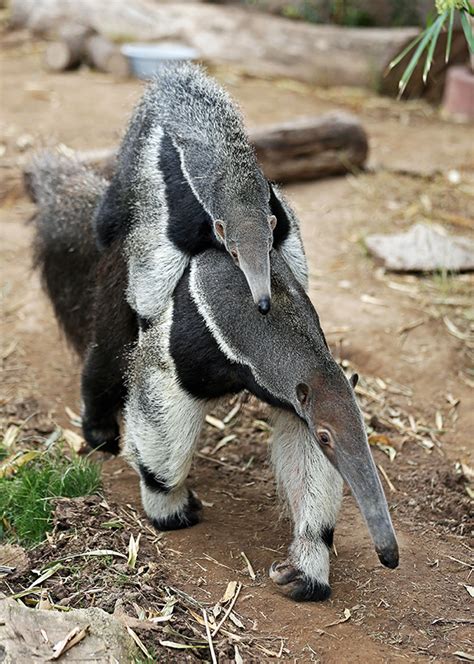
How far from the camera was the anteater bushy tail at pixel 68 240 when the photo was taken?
21.2ft

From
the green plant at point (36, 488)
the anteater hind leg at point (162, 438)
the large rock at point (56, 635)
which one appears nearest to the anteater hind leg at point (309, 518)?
the anteater hind leg at point (162, 438)

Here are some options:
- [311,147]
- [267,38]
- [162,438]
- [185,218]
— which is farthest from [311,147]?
[162,438]

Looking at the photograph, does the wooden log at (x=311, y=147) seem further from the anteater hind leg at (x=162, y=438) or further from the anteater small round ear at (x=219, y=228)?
the anteater small round ear at (x=219, y=228)

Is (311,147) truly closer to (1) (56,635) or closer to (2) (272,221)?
(2) (272,221)

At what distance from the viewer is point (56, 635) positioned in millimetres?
3689

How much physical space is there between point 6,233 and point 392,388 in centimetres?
419

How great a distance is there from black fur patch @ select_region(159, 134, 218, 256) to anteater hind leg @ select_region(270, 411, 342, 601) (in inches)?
35.8

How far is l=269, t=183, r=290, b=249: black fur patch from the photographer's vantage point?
185 inches

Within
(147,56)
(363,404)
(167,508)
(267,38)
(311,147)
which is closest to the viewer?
(167,508)

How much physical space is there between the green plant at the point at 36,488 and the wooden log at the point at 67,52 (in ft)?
32.6

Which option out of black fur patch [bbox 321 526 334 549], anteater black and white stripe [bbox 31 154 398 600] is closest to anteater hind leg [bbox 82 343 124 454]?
anteater black and white stripe [bbox 31 154 398 600]

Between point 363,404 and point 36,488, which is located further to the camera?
point 363,404

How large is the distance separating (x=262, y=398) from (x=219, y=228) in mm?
790

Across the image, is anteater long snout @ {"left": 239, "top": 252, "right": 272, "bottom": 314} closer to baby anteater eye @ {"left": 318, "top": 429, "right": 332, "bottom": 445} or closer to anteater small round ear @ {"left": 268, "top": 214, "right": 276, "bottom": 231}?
anteater small round ear @ {"left": 268, "top": 214, "right": 276, "bottom": 231}
